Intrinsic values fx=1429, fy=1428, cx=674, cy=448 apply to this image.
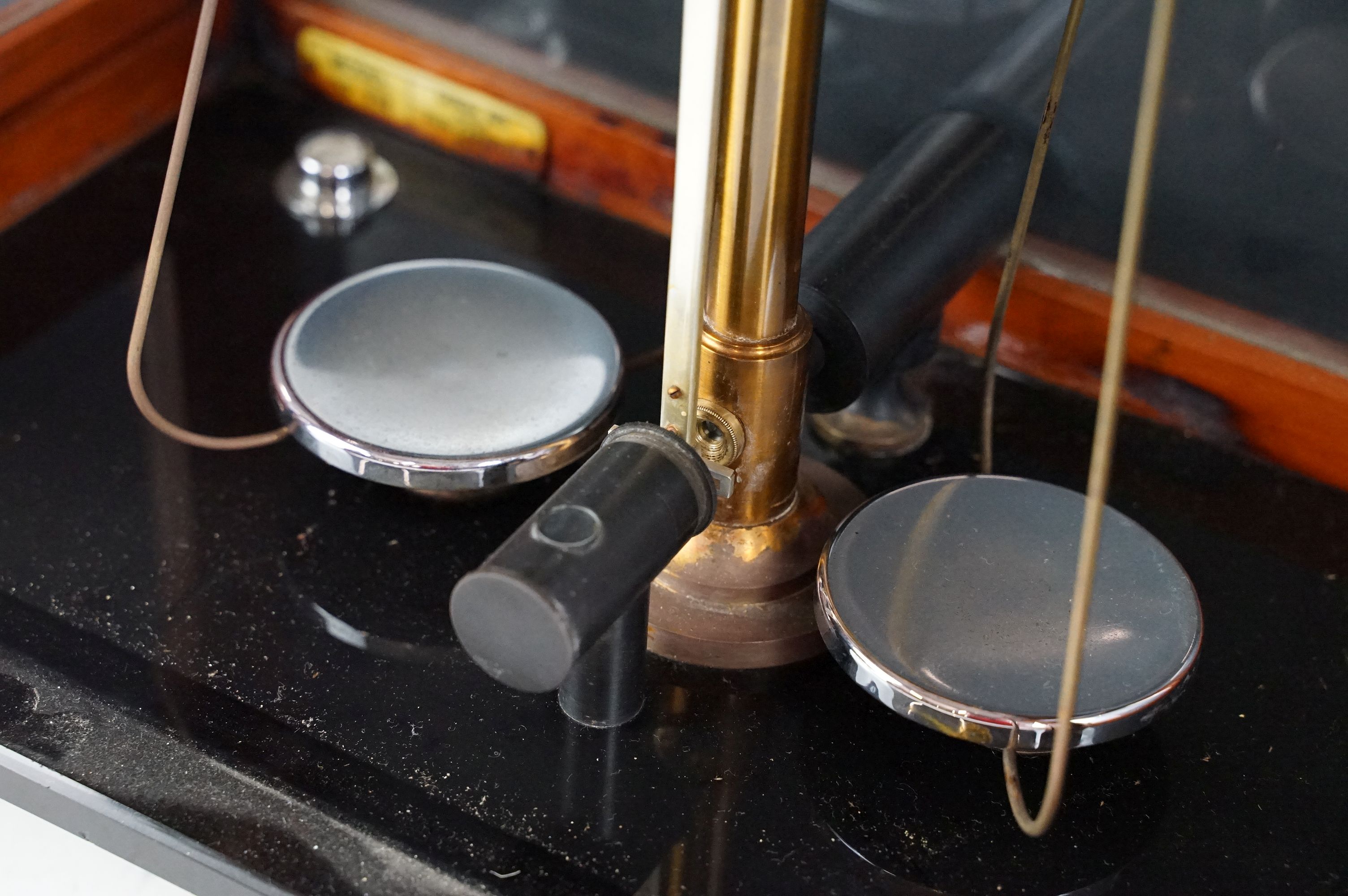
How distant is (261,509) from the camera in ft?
2.45

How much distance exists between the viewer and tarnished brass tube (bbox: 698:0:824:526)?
Answer: 0.53 metres

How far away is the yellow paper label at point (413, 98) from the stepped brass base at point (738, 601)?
41 cm

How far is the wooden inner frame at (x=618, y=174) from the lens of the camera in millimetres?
788

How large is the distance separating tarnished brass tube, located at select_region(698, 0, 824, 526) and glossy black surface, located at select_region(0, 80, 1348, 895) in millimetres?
122

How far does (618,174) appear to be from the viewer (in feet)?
3.13

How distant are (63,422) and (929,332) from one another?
0.48m

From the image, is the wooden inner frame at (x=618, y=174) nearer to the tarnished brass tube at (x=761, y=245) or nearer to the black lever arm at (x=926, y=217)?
the black lever arm at (x=926, y=217)

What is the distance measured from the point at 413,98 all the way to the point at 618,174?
0.16 meters

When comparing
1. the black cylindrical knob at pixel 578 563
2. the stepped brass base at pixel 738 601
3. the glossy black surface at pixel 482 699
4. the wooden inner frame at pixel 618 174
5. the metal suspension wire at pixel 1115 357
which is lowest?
the glossy black surface at pixel 482 699

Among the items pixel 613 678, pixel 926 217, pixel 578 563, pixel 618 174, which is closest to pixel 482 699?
pixel 613 678

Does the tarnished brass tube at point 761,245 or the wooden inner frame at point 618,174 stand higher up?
the tarnished brass tube at point 761,245

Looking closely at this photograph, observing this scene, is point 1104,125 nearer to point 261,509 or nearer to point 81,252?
point 261,509

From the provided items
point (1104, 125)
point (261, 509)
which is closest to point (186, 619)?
point (261, 509)

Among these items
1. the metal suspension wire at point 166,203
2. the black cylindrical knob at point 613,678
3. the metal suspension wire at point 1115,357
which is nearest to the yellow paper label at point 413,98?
the metal suspension wire at point 166,203
